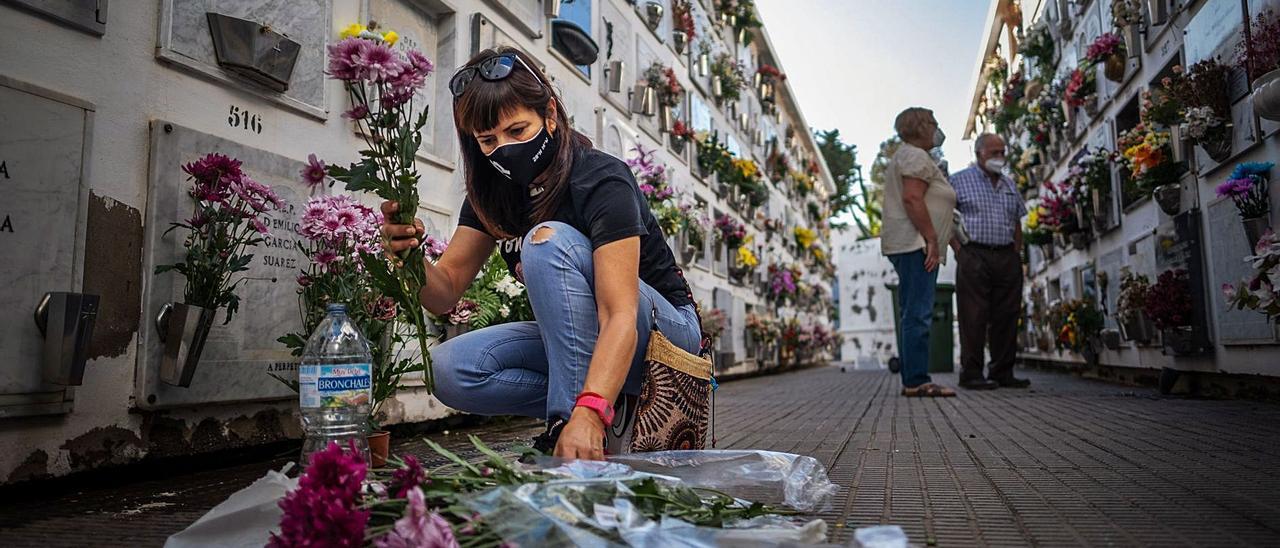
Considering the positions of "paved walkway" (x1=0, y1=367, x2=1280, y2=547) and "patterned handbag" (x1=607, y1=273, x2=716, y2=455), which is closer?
"paved walkway" (x1=0, y1=367, x2=1280, y2=547)

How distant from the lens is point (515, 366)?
270cm

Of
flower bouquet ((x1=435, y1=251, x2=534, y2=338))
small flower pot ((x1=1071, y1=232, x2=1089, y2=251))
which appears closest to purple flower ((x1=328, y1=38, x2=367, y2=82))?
flower bouquet ((x1=435, y1=251, x2=534, y2=338))

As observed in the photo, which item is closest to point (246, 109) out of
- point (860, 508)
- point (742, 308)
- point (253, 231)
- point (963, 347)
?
point (253, 231)

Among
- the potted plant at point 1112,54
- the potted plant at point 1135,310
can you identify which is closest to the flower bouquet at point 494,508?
the potted plant at point 1135,310

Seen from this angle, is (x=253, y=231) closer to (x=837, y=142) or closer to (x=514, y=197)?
(x=514, y=197)

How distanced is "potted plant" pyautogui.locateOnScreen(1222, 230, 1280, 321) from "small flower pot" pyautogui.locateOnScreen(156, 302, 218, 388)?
465 centimetres

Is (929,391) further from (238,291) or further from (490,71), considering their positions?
(490,71)

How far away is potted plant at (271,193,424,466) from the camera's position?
3.21 metres

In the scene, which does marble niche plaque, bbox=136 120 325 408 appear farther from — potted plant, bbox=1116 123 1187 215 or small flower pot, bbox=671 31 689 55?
small flower pot, bbox=671 31 689 55

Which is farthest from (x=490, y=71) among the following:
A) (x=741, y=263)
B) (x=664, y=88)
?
(x=741, y=263)

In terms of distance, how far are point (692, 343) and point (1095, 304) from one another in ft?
31.5

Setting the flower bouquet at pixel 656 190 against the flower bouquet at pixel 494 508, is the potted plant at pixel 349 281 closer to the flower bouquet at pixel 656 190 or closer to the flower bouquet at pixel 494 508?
the flower bouquet at pixel 494 508

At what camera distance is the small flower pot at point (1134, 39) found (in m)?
8.41

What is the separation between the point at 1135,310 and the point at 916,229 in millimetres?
2689
